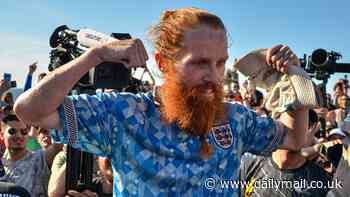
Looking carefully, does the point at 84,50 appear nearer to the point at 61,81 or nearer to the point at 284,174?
the point at 61,81

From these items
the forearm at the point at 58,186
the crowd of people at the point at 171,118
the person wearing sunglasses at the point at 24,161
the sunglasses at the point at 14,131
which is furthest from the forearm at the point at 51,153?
the crowd of people at the point at 171,118

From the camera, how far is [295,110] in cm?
235

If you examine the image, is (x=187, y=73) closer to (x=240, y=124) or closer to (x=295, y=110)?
(x=240, y=124)

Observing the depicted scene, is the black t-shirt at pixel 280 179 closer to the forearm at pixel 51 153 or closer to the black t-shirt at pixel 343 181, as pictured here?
the black t-shirt at pixel 343 181

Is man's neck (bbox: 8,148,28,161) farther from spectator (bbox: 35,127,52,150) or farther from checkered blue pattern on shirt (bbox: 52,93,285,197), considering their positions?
checkered blue pattern on shirt (bbox: 52,93,285,197)

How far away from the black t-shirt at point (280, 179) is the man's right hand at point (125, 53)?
73.4 inches

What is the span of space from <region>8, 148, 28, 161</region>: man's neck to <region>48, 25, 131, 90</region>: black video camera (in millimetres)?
2677

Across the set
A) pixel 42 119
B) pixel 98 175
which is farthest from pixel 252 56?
pixel 98 175

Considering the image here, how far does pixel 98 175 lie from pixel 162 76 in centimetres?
205

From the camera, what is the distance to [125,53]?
196 cm

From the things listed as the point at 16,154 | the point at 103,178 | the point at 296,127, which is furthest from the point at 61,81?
the point at 16,154

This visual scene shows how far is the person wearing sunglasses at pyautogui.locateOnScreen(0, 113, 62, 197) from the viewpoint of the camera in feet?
16.2

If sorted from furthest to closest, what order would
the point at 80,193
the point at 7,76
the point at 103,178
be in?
the point at 7,76
the point at 103,178
the point at 80,193

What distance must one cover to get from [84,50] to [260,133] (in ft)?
3.12
